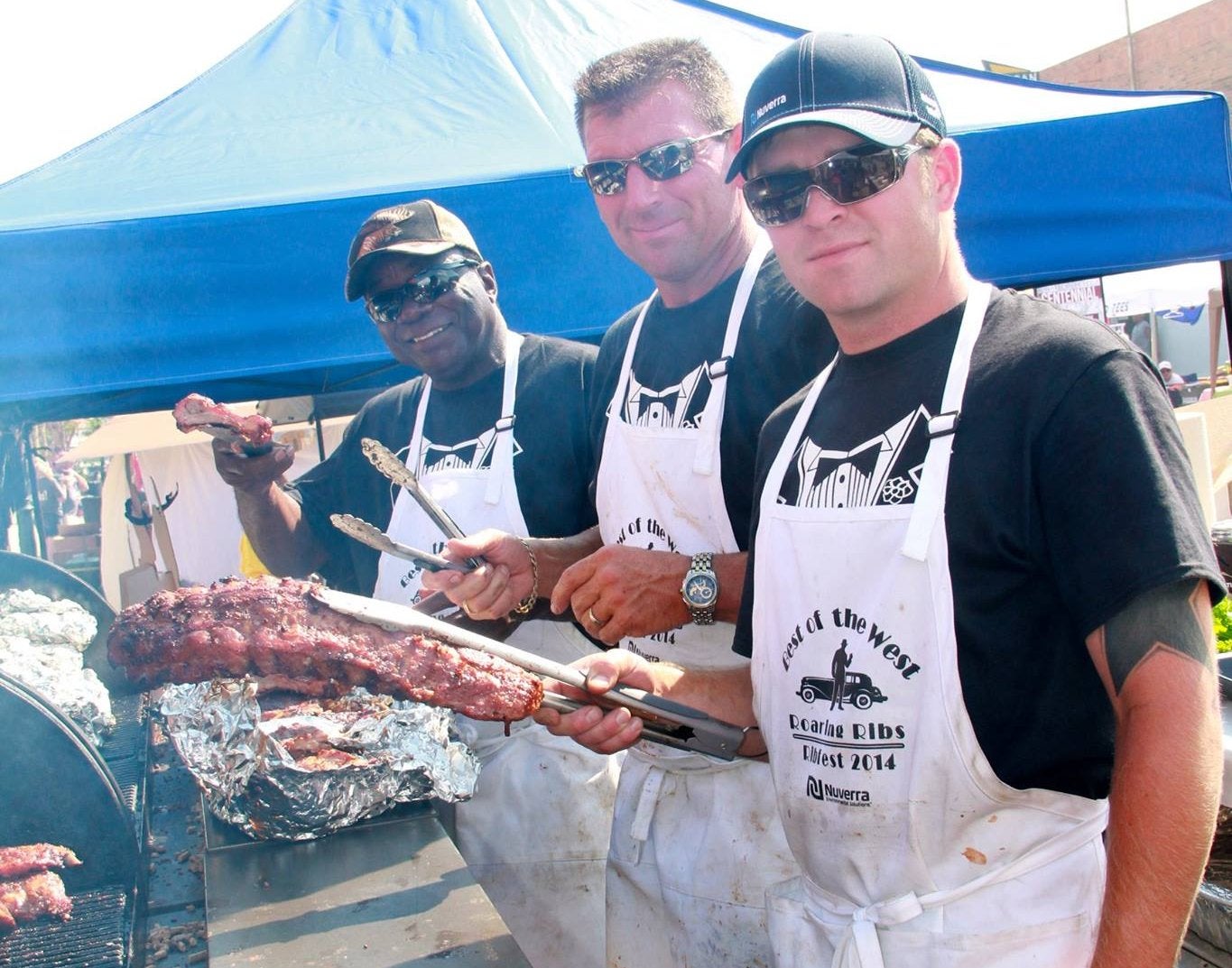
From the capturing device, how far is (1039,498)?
136 cm

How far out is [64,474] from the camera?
62.8 ft

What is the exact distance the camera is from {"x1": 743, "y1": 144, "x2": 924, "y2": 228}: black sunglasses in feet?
5.07

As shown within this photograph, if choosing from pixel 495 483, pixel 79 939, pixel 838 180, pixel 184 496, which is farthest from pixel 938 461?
pixel 184 496

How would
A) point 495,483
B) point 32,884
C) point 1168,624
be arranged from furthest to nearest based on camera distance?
point 495,483 < point 32,884 < point 1168,624

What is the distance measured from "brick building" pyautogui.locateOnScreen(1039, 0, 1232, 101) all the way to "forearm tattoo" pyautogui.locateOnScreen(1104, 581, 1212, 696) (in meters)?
21.7

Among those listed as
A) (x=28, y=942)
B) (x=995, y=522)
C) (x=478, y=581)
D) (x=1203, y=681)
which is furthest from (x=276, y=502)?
(x=1203, y=681)

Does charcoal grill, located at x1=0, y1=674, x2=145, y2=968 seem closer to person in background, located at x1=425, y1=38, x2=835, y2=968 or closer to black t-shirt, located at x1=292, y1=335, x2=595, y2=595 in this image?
person in background, located at x1=425, y1=38, x2=835, y2=968

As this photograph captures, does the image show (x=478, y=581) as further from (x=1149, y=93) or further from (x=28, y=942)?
(x=1149, y=93)

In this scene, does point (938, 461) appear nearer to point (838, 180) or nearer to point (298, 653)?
point (838, 180)

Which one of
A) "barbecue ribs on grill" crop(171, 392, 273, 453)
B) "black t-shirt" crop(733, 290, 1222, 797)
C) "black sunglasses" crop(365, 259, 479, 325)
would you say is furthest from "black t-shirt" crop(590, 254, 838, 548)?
"barbecue ribs on grill" crop(171, 392, 273, 453)

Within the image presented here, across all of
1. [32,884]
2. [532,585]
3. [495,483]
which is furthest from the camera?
[495,483]

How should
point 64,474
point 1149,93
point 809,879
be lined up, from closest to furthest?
point 809,879 < point 1149,93 < point 64,474

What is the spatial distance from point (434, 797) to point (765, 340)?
133cm

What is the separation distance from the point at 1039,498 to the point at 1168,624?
224 mm
